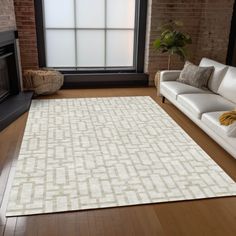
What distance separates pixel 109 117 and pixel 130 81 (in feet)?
5.77

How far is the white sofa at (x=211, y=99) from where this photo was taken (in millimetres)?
2826

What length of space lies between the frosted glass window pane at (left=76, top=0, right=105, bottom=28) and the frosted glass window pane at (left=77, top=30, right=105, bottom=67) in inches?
4.8

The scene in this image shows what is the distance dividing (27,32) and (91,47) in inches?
45.4

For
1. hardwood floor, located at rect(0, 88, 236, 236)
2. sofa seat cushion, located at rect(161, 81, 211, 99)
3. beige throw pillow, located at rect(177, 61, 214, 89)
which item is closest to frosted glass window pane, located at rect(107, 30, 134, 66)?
sofa seat cushion, located at rect(161, 81, 211, 99)

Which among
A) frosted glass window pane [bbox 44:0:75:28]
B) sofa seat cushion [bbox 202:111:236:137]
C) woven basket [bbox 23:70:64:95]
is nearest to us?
sofa seat cushion [bbox 202:111:236:137]

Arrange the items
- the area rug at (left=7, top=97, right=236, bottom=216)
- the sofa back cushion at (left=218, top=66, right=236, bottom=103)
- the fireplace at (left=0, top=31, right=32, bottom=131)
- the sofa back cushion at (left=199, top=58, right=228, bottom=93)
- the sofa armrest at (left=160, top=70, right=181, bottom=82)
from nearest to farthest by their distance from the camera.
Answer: the area rug at (left=7, top=97, right=236, bottom=216) → the sofa back cushion at (left=218, top=66, right=236, bottom=103) → the fireplace at (left=0, top=31, right=32, bottom=131) → the sofa back cushion at (left=199, top=58, right=228, bottom=93) → the sofa armrest at (left=160, top=70, right=181, bottom=82)

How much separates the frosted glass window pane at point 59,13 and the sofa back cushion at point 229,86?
2.88 meters

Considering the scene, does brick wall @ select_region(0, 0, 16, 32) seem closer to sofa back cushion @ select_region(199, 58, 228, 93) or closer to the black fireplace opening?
the black fireplace opening

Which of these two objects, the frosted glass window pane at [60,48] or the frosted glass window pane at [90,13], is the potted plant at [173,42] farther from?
the frosted glass window pane at [60,48]

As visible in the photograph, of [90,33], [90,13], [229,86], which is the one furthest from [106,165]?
[90,13]

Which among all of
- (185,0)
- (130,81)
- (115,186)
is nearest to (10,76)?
(130,81)

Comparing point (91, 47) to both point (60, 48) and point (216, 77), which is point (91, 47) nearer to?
point (60, 48)

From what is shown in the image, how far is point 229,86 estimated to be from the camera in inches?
141

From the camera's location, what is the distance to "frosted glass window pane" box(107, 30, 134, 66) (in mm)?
→ 5355
